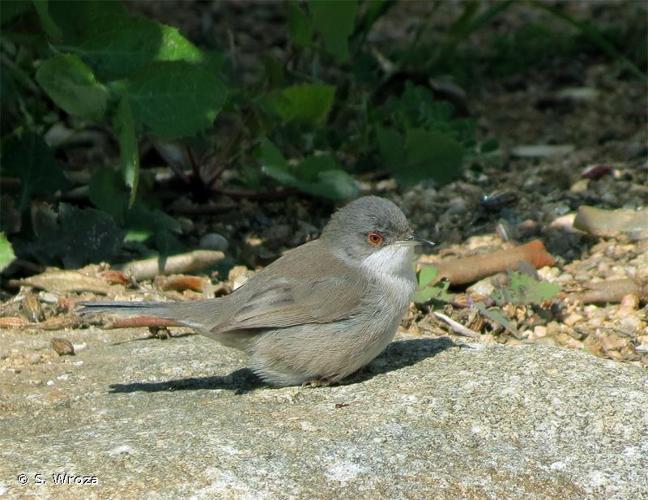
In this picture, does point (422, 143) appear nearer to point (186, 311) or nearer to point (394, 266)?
point (394, 266)

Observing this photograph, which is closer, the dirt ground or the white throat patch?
the white throat patch

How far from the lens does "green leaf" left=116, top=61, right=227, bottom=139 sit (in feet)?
17.9

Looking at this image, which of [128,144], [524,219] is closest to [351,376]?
[128,144]

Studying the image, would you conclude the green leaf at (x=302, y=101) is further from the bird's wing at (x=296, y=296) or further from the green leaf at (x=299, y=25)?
the bird's wing at (x=296, y=296)

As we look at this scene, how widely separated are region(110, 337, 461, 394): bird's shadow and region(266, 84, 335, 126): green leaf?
1.73 meters

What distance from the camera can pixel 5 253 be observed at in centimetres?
531

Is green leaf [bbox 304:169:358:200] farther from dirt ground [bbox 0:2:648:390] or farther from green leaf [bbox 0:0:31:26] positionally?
green leaf [bbox 0:0:31:26]

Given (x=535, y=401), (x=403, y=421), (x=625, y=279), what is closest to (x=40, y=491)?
(x=403, y=421)

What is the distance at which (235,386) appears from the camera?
459 centimetres

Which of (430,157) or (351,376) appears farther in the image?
(430,157)

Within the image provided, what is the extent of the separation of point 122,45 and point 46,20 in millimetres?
391

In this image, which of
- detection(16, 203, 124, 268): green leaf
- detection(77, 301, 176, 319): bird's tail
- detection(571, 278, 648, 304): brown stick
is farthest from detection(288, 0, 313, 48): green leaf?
detection(77, 301, 176, 319): bird's tail

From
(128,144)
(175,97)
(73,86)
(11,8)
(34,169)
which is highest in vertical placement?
(11,8)

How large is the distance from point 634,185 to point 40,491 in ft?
13.7
